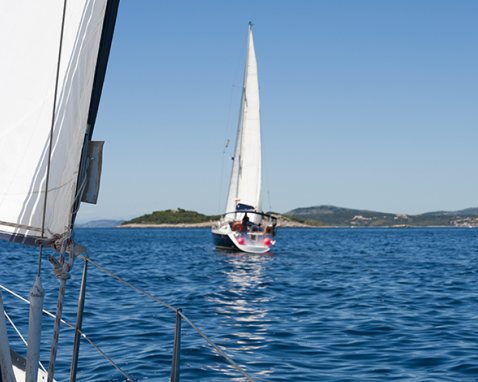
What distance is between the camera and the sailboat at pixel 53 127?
391 cm

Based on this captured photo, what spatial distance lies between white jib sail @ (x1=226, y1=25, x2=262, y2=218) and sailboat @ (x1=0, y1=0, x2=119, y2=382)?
4116 centimetres

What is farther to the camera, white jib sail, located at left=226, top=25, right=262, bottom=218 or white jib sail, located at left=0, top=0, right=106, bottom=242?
white jib sail, located at left=226, top=25, right=262, bottom=218

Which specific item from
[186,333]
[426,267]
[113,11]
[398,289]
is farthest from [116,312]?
[426,267]

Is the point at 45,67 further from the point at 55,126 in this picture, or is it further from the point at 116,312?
the point at 116,312

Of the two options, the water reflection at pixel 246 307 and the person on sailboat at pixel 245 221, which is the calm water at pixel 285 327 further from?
the person on sailboat at pixel 245 221

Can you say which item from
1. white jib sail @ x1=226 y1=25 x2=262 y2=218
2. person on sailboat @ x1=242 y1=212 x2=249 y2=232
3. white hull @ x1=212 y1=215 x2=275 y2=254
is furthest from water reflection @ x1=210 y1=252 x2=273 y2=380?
white jib sail @ x1=226 y1=25 x2=262 y2=218

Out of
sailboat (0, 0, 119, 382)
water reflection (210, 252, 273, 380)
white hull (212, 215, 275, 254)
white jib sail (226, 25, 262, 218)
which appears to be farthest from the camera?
white jib sail (226, 25, 262, 218)

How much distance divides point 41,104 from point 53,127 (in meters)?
0.20

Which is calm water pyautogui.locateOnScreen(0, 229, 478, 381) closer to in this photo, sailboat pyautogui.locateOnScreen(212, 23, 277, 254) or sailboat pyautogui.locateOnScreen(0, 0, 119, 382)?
sailboat pyautogui.locateOnScreen(0, 0, 119, 382)

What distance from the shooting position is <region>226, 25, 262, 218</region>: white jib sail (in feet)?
149

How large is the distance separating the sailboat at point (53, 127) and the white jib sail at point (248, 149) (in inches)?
1621

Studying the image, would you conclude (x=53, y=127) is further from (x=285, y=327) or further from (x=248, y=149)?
(x=248, y=149)

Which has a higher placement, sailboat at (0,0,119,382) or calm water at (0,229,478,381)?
sailboat at (0,0,119,382)

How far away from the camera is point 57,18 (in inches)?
158
